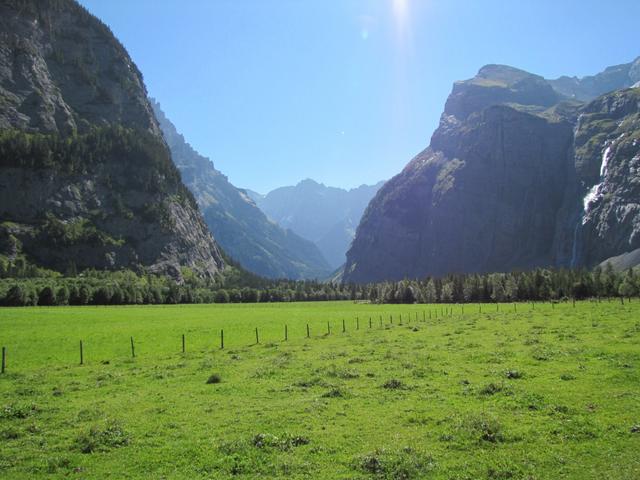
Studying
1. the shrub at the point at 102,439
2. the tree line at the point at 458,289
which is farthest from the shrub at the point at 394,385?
the tree line at the point at 458,289

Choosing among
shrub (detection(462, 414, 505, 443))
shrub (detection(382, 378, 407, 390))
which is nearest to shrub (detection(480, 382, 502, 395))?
shrub (detection(382, 378, 407, 390))

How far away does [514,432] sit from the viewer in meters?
17.7

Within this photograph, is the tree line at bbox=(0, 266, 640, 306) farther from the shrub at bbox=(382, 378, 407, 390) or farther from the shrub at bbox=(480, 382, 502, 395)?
the shrub at bbox=(480, 382, 502, 395)

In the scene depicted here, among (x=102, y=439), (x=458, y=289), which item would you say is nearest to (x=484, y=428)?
(x=102, y=439)

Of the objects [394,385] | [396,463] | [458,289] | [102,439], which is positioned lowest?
[458,289]

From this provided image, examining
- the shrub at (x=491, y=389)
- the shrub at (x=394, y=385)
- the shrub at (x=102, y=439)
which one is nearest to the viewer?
the shrub at (x=102, y=439)

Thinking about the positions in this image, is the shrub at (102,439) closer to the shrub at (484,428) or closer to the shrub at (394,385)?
the shrub at (484,428)

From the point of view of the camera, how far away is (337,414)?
2134 cm

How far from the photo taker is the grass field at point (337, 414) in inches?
607

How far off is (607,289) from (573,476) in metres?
174

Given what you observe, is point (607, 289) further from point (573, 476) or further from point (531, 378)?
point (573, 476)

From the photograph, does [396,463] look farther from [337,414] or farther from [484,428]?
[337,414]

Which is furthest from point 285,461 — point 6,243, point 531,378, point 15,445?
point 6,243

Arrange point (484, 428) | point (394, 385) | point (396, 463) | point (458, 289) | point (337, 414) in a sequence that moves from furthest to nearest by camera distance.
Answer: point (458, 289) → point (394, 385) → point (337, 414) → point (484, 428) → point (396, 463)
